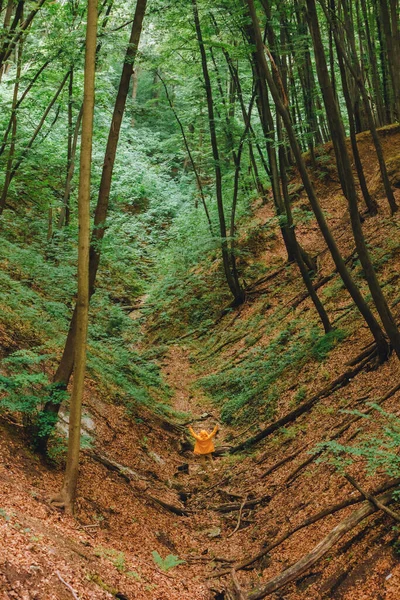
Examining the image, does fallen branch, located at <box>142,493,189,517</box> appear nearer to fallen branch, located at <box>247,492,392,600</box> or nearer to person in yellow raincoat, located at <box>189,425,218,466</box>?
person in yellow raincoat, located at <box>189,425,218,466</box>

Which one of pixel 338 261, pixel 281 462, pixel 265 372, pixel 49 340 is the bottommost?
pixel 281 462

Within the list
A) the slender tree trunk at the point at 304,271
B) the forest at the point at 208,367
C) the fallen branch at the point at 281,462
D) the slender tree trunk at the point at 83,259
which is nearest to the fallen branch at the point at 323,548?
the forest at the point at 208,367

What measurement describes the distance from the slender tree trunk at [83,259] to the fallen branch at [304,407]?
447cm

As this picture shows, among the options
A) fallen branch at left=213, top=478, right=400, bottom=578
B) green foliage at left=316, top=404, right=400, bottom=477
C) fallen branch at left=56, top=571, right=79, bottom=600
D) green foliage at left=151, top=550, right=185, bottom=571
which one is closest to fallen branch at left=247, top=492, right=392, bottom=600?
fallen branch at left=213, top=478, right=400, bottom=578

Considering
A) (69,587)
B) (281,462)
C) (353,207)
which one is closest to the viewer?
(69,587)

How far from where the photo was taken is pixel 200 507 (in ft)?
26.3

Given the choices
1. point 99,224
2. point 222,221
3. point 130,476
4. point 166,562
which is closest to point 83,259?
point 99,224

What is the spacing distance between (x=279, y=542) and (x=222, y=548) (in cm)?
103

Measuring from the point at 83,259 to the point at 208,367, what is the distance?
30.0 ft

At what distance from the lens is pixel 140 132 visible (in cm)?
3412

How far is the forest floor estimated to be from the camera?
4406mm

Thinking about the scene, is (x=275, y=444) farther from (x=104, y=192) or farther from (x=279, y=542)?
(x=104, y=192)

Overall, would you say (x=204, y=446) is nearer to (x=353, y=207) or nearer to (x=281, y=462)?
(x=281, y=462)

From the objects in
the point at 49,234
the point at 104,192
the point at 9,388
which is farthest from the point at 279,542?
the point at 49,234
